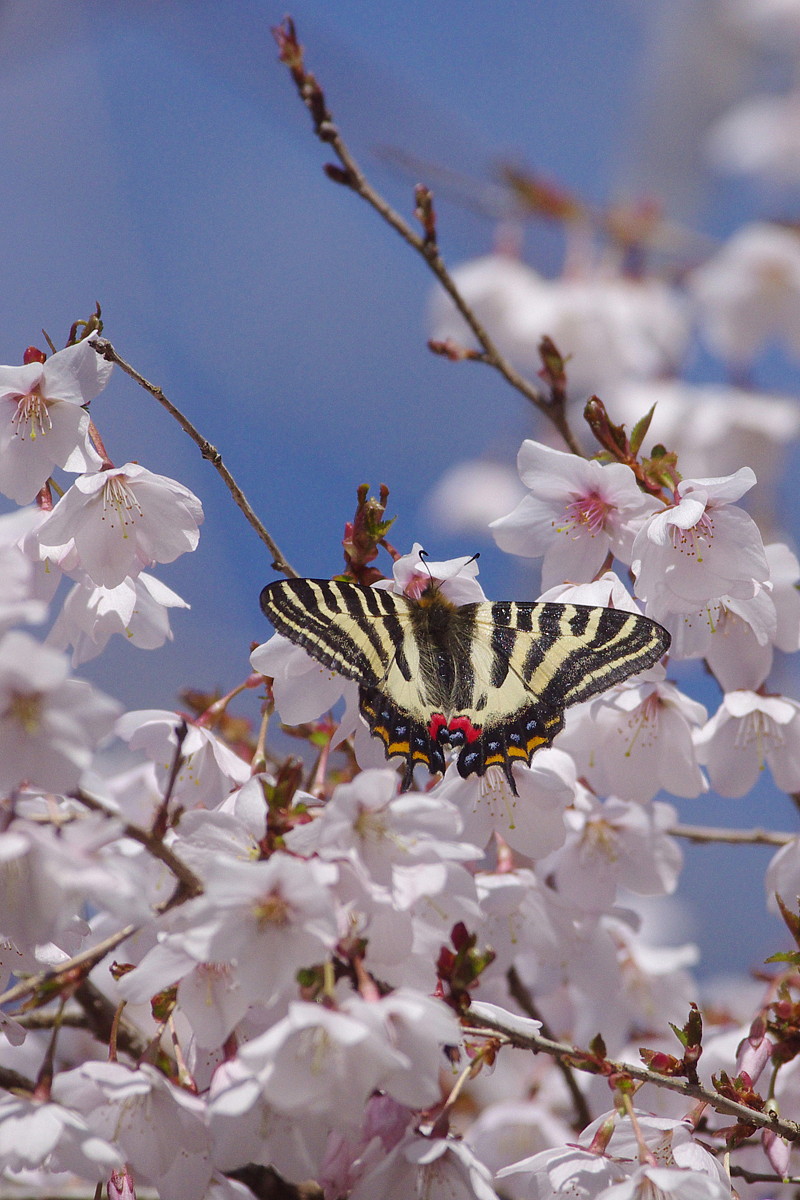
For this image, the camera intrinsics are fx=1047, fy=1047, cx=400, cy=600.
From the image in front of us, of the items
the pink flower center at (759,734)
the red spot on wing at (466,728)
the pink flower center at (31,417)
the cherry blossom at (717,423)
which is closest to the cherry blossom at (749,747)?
the pink flower center at (759,734)

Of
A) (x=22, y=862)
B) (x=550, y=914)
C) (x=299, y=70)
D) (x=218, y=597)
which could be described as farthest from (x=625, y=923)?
(x=218, y=597)

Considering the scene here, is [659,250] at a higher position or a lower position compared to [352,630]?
higher

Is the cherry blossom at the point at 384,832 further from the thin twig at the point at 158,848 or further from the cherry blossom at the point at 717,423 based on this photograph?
the cherry blossom at the point at 717,423

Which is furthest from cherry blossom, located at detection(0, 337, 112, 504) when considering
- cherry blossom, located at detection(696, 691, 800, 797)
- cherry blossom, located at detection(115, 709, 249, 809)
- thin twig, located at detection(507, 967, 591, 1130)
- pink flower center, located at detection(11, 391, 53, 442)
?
thin twig, located at detection(507, 967, 591, 1130)

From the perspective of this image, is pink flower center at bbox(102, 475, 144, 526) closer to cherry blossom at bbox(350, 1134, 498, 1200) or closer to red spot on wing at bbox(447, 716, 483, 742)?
red spot on wing at bbox(447, 716, 483, 742)

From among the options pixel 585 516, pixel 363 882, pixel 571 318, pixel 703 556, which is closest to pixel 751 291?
pixel 571 318

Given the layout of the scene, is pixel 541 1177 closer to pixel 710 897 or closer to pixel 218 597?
pixel 218 597
